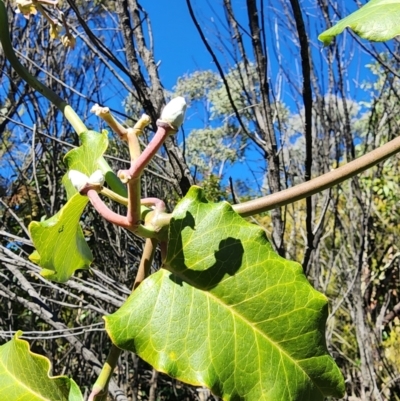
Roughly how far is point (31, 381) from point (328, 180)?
0.32 meters

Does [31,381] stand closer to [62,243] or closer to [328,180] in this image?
[62,243]

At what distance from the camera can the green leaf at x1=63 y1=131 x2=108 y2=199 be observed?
1.73 feet

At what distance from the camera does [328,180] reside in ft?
1.28

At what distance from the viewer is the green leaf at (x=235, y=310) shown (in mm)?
409

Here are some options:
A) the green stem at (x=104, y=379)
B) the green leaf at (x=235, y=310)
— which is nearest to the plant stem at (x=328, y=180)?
the green leaf at (x=235, y=310)

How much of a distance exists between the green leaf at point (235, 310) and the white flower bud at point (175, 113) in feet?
0.22

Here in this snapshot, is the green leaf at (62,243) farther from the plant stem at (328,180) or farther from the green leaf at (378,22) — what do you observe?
the green leaf at (378,22)

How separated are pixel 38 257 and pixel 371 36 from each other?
0.37 m

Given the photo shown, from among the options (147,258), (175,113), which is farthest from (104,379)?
(175,113)

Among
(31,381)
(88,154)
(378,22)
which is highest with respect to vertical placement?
(378,22)

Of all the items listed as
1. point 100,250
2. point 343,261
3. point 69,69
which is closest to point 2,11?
point 100,250

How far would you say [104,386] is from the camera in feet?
1.38

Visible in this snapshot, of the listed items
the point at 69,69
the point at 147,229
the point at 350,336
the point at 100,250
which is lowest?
the point at 147,229

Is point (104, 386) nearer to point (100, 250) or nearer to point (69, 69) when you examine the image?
point (100, 250)
